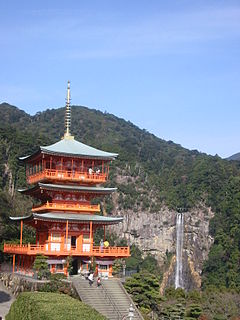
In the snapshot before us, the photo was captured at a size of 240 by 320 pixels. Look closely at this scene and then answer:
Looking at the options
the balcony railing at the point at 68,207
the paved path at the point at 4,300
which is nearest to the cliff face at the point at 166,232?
the balcony railing at the point at 68,207

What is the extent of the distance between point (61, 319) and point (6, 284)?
61.3ft

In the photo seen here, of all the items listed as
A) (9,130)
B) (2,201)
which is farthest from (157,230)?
(2,201)

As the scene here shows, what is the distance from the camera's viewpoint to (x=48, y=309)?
19.5 metres

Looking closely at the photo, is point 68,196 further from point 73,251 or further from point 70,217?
point 73,251

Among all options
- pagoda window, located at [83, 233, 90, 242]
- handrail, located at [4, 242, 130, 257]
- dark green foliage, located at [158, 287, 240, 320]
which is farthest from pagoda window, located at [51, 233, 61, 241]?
dark green foliage, located at [158, 287, 240, 320]

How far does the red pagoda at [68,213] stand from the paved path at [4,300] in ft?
6.07

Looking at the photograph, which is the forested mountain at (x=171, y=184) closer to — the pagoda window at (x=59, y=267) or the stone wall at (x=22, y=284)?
the stone wall at (x=22, y=284)

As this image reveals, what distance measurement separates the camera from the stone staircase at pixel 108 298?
2941cm

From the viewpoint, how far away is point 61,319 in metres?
18.5

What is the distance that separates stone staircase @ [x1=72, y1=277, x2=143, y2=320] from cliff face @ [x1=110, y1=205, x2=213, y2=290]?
182 feet

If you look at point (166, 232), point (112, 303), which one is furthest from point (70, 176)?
point (166, 232)

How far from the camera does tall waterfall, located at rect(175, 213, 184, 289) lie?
80562 mm

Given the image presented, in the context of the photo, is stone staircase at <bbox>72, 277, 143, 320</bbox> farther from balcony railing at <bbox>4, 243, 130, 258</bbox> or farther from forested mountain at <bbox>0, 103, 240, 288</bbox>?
forested mountain at <bbox>0, 103, 240, 288</bbox>

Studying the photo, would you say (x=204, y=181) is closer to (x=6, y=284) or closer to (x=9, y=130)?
(x=9, y=130)
